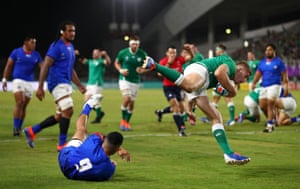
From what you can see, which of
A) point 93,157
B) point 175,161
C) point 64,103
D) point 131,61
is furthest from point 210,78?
point 131,61

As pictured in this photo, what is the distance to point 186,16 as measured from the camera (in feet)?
222

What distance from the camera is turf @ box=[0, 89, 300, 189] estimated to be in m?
8.32

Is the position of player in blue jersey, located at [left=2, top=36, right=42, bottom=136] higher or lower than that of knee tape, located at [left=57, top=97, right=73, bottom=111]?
higher

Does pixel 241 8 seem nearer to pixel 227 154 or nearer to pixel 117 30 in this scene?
pixel 117 30

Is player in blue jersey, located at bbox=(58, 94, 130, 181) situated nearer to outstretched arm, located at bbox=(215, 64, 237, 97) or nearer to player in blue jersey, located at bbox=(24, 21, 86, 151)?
outstretched arm, located at bbox=(215, 64, 237, 97)

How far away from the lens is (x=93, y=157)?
794 centimetres

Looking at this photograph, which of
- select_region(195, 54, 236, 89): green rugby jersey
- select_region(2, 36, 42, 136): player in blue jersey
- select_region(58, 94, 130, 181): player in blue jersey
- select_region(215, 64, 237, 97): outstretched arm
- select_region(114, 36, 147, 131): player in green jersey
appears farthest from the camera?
select_region(114, 36, 147, 131): player in green jersey

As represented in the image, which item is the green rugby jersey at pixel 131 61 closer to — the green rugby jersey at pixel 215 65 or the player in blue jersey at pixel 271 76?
the player in blue jersey at pixel 271 76

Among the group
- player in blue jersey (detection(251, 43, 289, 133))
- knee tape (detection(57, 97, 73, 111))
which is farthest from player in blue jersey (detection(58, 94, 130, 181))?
player in blue jersey (detection(251, 43, 289, 133))

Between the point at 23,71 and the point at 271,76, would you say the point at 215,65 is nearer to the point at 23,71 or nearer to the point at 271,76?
the point at 271,76

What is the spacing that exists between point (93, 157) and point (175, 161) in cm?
284

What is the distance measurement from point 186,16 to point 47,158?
57.9 metres

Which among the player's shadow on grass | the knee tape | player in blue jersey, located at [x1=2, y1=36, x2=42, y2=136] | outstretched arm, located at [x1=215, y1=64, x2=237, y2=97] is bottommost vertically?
the player's shadow on grass

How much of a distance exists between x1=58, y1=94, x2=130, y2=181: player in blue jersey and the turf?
0.12 m
